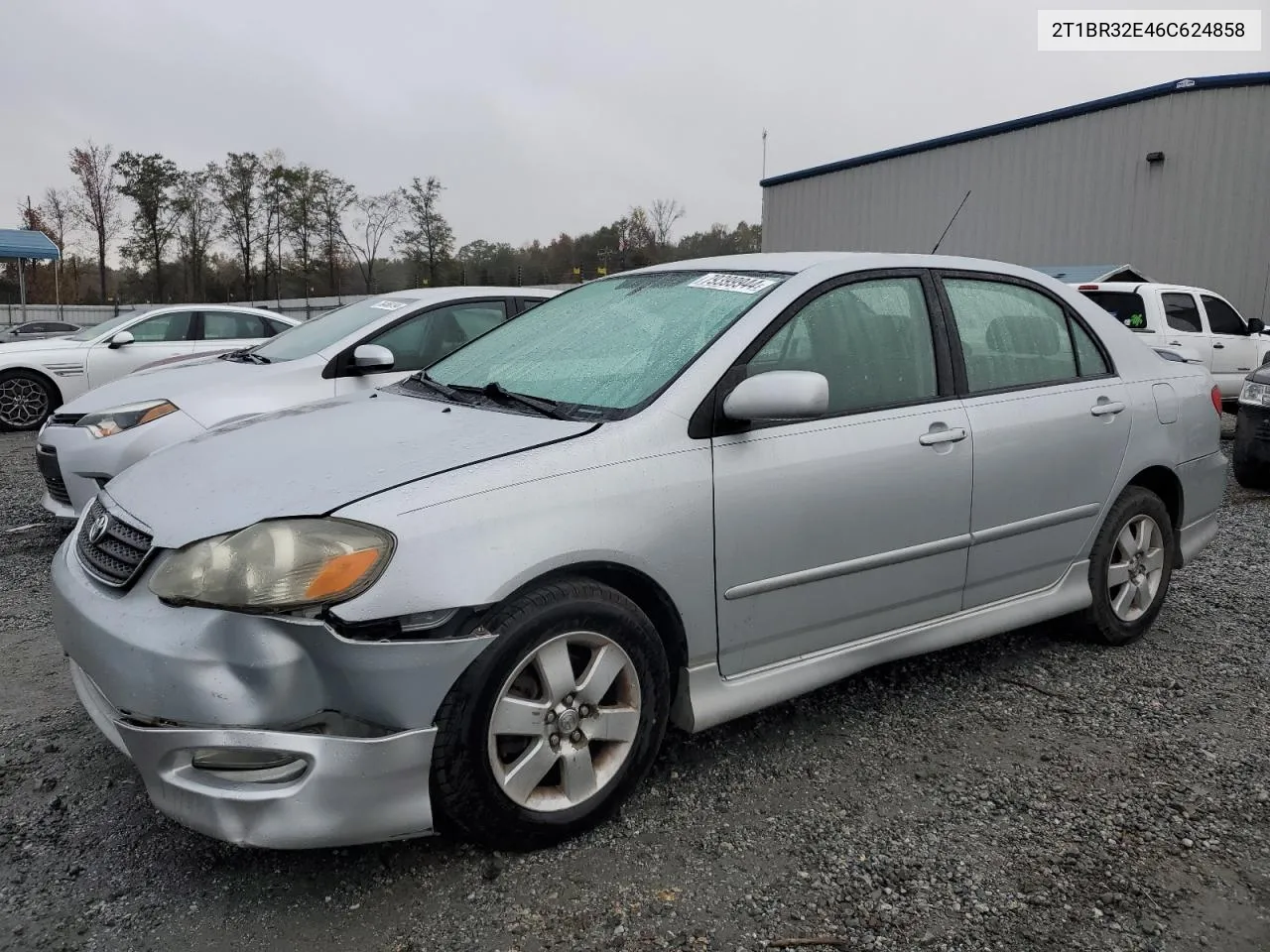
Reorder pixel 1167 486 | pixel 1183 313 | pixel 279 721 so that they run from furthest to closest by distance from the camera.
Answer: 1. pixel 1183 313
2. pixel 1167 486
3. pixel 279 721

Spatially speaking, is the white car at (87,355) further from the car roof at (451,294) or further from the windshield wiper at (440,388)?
the windshield wiper at (440,388)

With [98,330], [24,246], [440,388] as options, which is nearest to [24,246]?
[24,246]

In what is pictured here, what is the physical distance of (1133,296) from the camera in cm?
1056

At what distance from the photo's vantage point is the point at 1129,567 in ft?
12.6

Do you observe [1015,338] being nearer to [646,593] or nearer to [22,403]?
[646,593]

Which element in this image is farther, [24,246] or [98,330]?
[24,246]

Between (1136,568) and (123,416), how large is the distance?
475cm

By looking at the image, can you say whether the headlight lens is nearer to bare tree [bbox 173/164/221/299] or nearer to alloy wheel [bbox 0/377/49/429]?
alloy wheel [bbox 0/377/49/429]

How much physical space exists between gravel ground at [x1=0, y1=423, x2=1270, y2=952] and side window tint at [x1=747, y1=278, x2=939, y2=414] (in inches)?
43.1

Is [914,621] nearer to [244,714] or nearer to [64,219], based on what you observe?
[244,714]

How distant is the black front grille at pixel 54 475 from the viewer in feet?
15.9

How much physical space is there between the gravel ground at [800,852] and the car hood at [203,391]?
1793 mm

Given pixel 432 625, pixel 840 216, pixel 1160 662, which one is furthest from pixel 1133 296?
pixel 840 216

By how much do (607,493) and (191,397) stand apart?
3.42 meters
